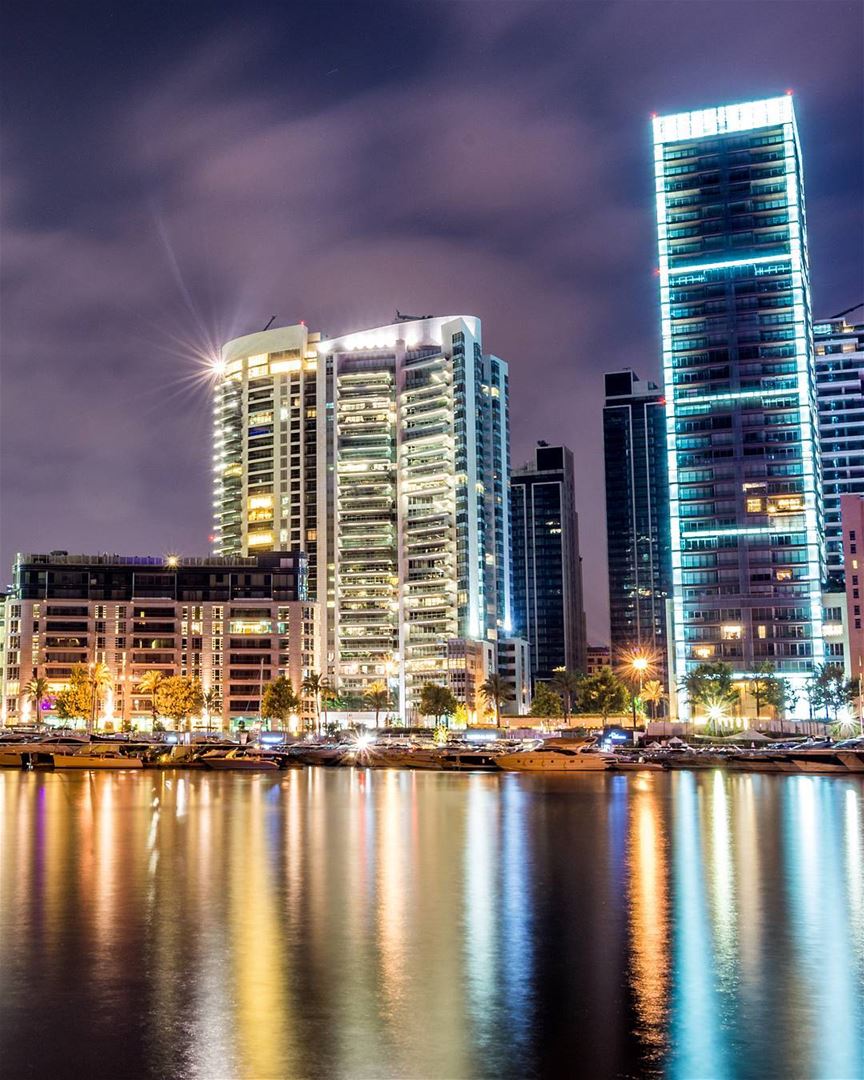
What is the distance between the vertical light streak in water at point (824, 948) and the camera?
2759cm

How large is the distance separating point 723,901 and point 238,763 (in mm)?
111005

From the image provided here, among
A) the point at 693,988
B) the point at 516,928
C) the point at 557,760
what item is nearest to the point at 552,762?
the point at 557,760

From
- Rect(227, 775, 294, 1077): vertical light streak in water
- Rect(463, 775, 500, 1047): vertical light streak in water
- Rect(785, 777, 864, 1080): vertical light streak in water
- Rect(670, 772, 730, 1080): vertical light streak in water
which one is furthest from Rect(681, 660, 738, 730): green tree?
Rect(227, 775, 294, 1077): vertical light streak in water

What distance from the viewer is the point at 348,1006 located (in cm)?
3130

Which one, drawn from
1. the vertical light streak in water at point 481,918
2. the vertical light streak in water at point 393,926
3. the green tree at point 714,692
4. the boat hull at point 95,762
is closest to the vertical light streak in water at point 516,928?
the vertical light streak in water at point 481,918

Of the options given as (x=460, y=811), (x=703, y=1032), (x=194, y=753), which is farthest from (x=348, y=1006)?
(x=194, y=753)

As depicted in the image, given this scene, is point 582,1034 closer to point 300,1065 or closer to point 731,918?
point 300,1065

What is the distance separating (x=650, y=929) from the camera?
1642 inches

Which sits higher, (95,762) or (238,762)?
(95,762)

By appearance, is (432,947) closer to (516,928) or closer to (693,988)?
(516,928)

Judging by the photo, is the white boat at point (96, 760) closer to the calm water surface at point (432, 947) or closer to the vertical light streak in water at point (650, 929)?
the calm water surface at point (432, 947)

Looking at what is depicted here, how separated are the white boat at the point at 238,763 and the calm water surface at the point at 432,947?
7175 cm

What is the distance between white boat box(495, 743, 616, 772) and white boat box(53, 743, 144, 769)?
46574mm

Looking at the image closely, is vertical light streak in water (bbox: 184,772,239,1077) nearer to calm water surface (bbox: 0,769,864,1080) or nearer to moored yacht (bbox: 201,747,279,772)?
calm water surface (bbox: 0,769,864,1080)
